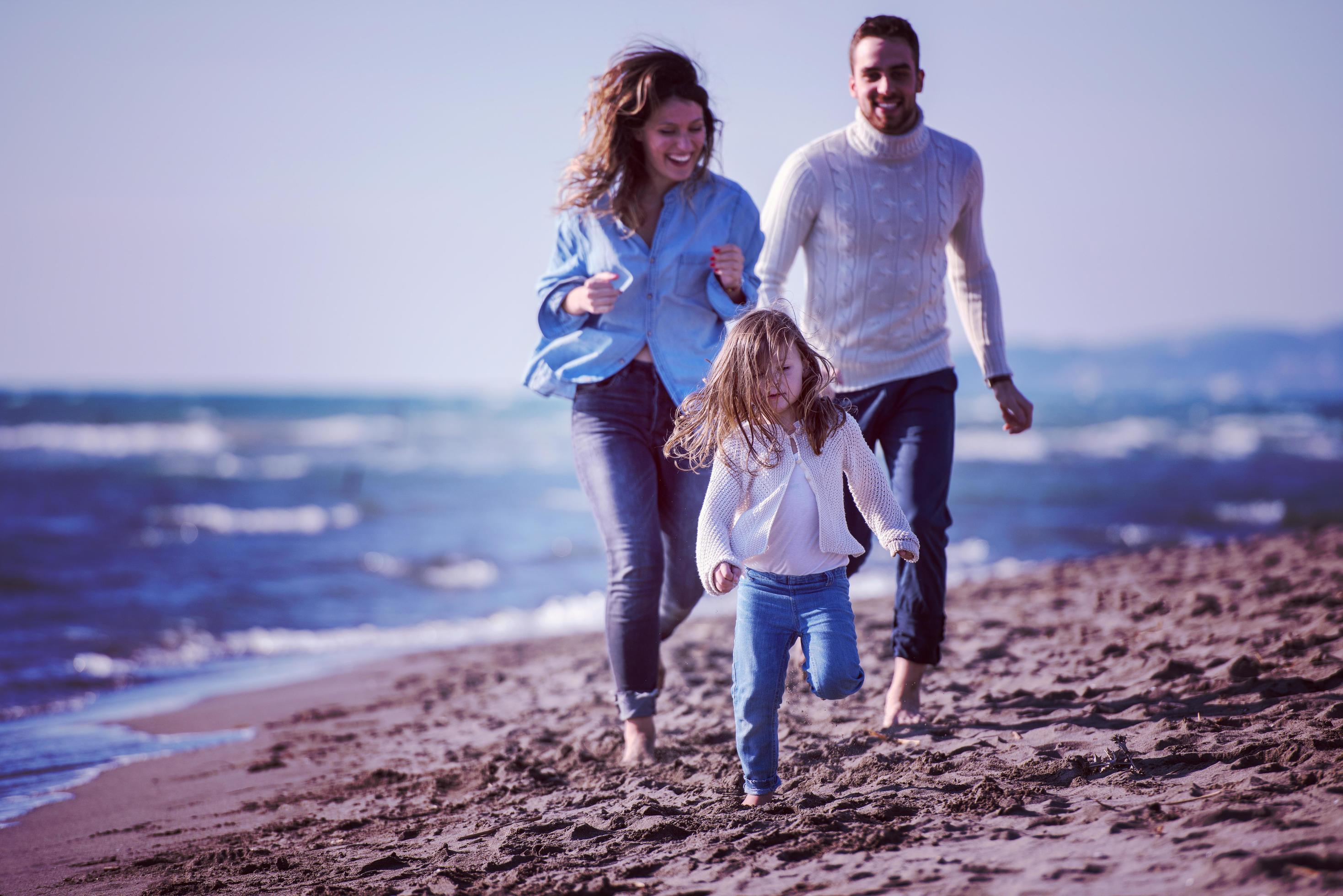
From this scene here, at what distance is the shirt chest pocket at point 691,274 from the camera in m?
3.42

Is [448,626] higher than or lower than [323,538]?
lower

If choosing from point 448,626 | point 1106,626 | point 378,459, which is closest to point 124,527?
point 448,626

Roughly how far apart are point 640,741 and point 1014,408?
170cm

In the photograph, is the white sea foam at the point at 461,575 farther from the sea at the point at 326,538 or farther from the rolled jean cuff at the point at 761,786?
the rolled jean cuff at the point at 761,786

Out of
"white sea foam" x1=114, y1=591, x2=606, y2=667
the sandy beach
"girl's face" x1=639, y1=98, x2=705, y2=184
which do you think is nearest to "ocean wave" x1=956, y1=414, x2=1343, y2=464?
"white sea foam" x1=114, y1=591, x2=606, y2=667

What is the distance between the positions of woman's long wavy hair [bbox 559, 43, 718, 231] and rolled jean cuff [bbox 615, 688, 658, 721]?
1528 millimetres

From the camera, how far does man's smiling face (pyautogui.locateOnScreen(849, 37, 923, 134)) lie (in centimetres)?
338

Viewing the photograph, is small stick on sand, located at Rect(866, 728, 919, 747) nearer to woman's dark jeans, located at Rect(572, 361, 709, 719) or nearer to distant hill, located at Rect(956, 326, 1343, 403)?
woman's dark jeans, located at Rect(572, 361, 709, 719)

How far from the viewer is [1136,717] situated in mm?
3307

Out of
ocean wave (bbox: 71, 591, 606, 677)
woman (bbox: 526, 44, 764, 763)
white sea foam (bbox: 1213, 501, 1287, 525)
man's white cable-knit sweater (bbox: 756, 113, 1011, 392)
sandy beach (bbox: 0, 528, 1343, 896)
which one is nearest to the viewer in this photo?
sandy beach (bbox: 0, 528, 1343, 896)

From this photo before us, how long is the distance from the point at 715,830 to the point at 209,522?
13197 millimetres

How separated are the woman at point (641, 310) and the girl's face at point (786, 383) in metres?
0.61

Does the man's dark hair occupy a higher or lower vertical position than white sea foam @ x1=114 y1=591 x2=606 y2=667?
higher

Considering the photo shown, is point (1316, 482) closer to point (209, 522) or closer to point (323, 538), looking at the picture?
point (323, 538)
